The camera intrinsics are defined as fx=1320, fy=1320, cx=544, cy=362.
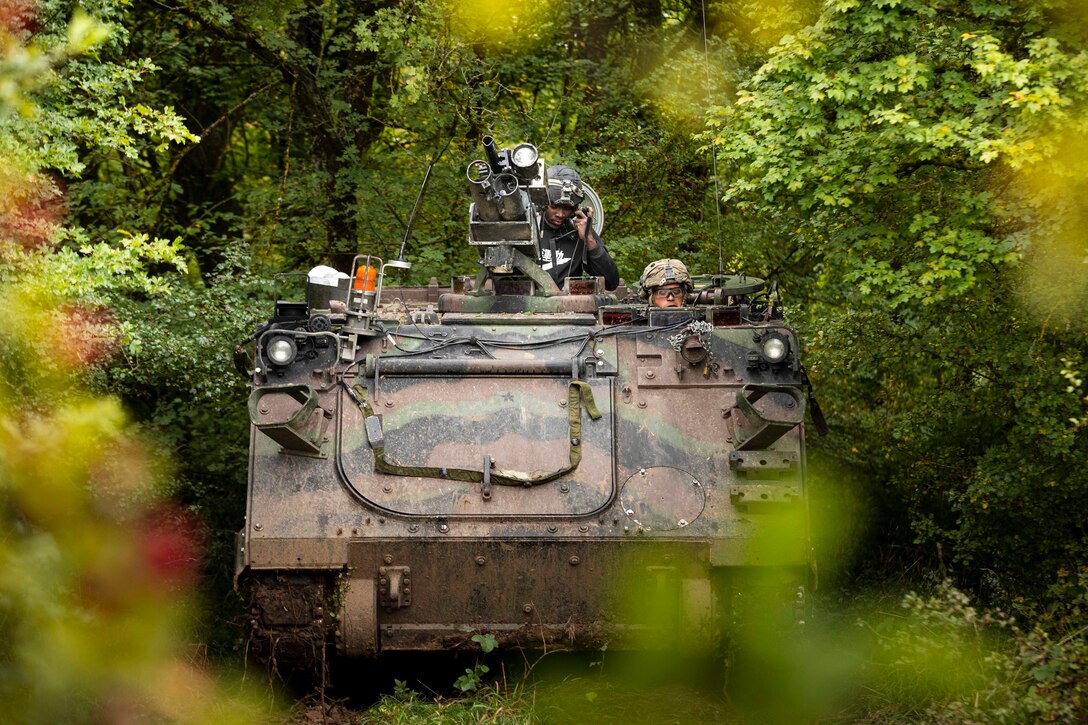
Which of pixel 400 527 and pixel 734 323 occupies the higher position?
pixel 734 323

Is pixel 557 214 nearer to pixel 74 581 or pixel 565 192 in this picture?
pixel 565 192

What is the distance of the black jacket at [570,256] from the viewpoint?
9.93 meters

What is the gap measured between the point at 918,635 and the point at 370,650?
3.13 metres

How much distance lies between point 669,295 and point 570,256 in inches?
66.5

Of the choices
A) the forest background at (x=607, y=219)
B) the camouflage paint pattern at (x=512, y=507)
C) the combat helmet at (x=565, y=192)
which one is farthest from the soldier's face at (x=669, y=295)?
the combat helmet at (x=565, y=192)

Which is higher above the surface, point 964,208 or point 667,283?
point 964,208

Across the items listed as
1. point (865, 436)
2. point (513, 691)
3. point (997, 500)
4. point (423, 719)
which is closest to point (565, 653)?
point (513, 691)

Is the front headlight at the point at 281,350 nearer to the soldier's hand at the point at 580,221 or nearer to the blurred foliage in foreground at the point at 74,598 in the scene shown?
the soldier's hand at the point at 580,221

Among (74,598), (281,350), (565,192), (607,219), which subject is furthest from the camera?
(607,219)

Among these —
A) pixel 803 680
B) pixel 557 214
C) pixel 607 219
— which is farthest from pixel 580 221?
pixel 607 219

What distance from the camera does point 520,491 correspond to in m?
7.26

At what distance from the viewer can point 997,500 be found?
9227mm

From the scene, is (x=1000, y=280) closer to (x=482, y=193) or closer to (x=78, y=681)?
(x=482, y=193)

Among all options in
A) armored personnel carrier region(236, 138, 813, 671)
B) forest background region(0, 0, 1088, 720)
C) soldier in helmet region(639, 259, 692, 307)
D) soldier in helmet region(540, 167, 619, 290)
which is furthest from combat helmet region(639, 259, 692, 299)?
soldier in helmet region(540, 167, 619, 290)
